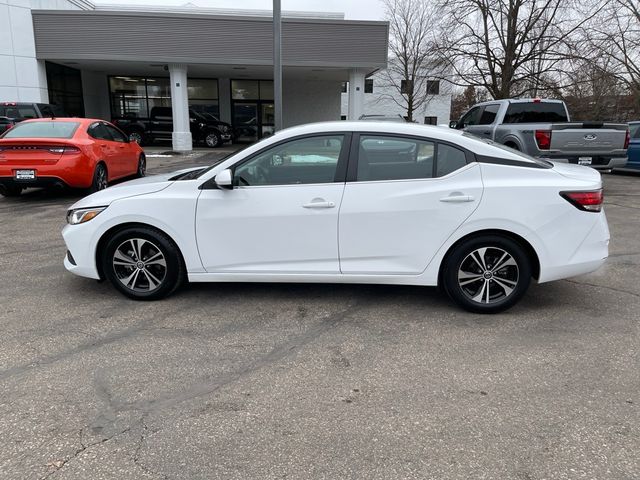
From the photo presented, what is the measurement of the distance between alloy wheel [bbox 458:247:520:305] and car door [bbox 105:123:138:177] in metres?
8.35

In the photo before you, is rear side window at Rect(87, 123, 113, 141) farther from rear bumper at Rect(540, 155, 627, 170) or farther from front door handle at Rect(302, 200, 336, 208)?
rear bumper at Rect(540, 155, 627, 170)

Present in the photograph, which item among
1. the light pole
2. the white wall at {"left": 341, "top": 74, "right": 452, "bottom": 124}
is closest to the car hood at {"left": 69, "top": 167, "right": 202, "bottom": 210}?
the light pole

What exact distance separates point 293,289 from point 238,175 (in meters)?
1.26

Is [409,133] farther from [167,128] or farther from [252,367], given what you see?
[167,128]

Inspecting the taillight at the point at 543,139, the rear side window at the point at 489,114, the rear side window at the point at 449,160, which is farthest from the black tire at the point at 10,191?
the rear side window at the point at 489,114

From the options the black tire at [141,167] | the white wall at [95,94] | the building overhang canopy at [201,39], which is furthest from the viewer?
the white wall at [95,94]

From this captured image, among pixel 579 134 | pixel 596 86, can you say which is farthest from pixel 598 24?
pixel 579 134

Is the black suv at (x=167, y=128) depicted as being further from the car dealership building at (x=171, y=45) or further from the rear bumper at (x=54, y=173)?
the rear bumper at (x=54, y=173)

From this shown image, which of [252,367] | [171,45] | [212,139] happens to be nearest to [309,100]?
[212,139]

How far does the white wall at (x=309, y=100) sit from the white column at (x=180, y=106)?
8177 mm

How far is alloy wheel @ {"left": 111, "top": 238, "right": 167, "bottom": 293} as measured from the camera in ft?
14.7

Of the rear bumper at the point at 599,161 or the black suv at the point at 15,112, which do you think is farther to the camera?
the black suv at the point at 15,112

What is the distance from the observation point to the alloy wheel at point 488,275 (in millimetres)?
4234

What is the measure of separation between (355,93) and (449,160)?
17.3m
